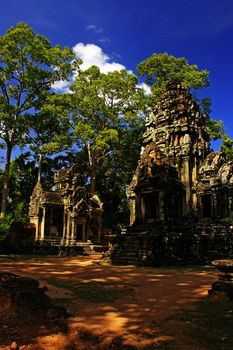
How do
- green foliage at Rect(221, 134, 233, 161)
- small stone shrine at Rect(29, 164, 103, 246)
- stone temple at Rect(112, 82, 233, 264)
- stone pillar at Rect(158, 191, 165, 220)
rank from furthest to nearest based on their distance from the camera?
small stone shrine at Rect(29, 164, 103, 246), green foliage at Rect(221, 134, 233, 161), stone pillar at Rect(158, 191, 165, 220), stone temple at Rect(112, 82, 233, 264)

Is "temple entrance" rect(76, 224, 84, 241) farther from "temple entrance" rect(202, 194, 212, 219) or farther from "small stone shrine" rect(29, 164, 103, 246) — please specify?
"temple entrance" rect(202, 194, 212, 219)

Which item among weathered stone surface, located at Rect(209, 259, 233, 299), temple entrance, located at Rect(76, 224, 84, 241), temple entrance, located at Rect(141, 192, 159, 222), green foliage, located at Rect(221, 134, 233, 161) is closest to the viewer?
weathered stone surface, located at Rect(209, 259, 233, 299)

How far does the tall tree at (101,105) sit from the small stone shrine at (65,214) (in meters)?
4.20

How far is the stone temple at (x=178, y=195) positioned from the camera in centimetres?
1628

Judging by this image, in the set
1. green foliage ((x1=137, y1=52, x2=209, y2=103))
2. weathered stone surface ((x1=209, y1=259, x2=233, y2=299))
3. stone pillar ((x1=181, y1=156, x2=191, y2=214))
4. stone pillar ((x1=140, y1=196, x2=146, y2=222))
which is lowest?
weathered stone surface ((x1=209, y1=259, x2=233, y2=299))

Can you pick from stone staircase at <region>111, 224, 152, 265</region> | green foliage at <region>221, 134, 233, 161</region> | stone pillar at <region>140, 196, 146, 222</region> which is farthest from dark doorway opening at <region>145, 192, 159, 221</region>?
green foliage at <region>221, 134, 233, 161</region>

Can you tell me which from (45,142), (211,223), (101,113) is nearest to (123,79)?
(101,113)

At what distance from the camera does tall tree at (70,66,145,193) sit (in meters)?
32.1

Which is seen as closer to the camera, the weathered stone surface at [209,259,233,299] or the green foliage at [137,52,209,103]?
the weathered stone surface at [209,259,233,299]

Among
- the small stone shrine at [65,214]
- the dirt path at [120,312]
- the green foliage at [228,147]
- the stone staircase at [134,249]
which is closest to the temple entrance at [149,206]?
the stone staircase at [134,249]

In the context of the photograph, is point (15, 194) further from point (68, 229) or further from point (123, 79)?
point (123, 79)

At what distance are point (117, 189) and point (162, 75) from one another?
14.0 m

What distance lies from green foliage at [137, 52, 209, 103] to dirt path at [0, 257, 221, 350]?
27591mm

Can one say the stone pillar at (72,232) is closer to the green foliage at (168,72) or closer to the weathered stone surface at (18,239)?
the weathered stone surface at (18,239)
